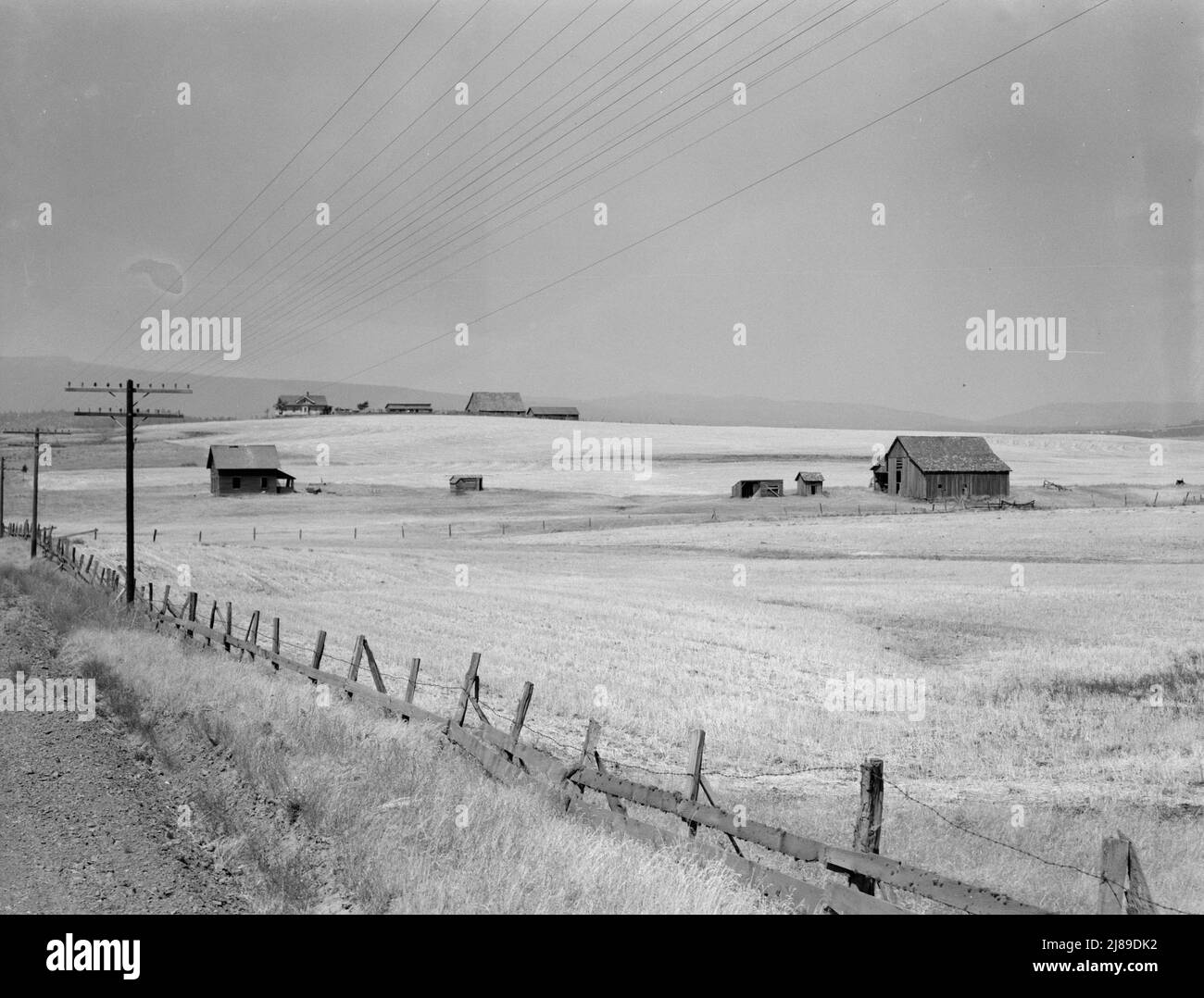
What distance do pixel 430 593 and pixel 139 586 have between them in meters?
9.97

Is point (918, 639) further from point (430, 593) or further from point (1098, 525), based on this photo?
point (1098, 525)

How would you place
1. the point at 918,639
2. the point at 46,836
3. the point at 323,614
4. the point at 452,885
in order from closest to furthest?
the point at 452,885
the point at 46,836
the point at 918,639
the point at 323,614

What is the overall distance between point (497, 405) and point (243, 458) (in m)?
101

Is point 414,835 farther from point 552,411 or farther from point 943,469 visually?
point 552,411

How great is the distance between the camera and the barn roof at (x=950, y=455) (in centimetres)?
8131

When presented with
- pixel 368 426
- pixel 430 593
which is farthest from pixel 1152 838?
pixel 368 426

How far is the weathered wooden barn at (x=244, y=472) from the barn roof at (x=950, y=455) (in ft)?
169

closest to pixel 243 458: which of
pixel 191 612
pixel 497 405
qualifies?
pixel 191 612

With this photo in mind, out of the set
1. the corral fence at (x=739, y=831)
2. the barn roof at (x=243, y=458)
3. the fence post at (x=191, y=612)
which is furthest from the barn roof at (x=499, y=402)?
the corral fence at (x=739, y=831)

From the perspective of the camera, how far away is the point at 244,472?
84.3 metres

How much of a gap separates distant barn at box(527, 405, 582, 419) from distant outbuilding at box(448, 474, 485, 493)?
9963 centimetres

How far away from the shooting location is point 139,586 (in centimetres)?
3444

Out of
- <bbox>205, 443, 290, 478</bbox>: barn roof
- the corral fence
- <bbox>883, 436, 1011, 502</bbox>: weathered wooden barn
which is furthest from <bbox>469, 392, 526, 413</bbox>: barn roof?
the corral fence

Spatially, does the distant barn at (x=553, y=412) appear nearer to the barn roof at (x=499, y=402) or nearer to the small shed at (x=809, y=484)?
the barn roof at (x=499, y=402)
